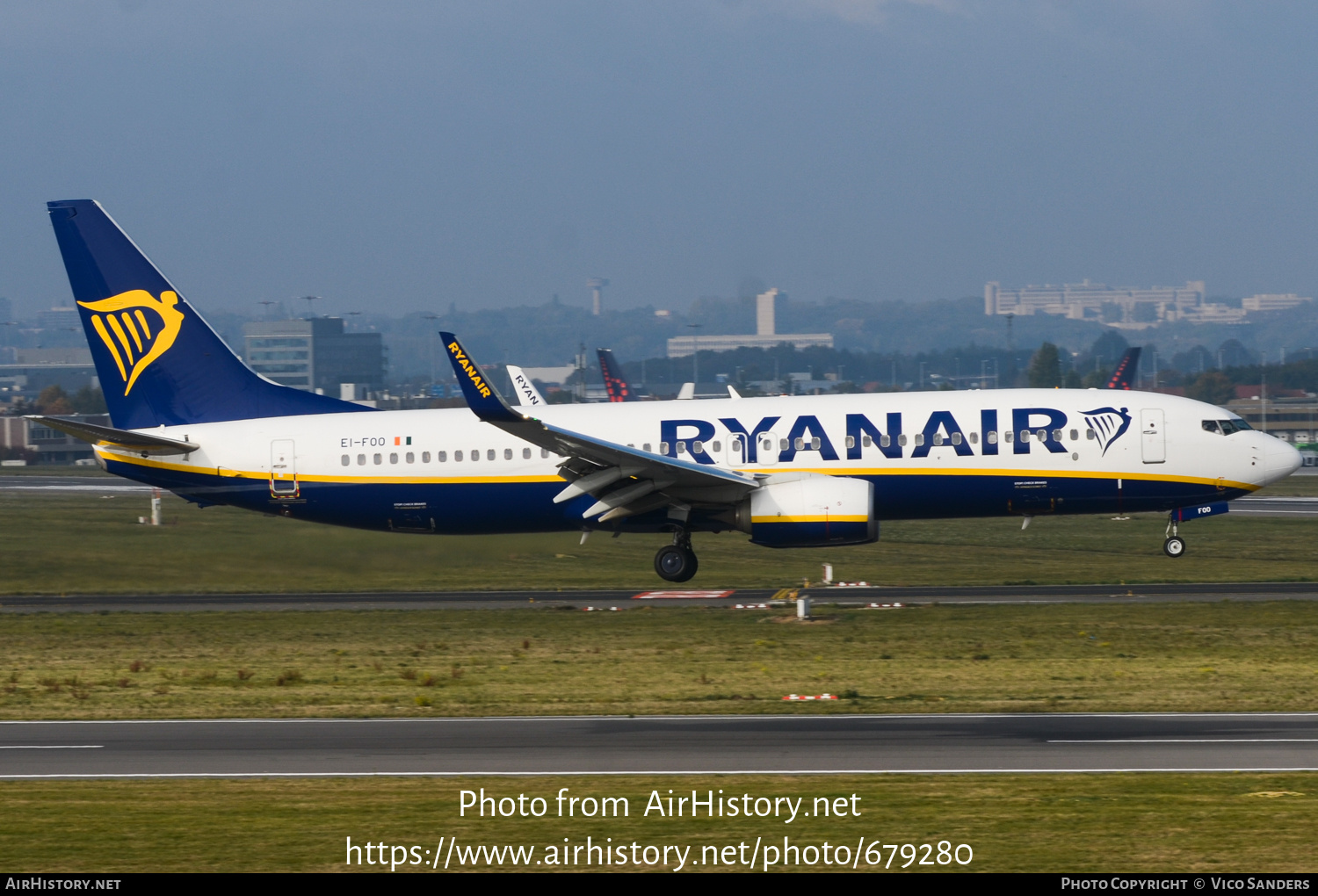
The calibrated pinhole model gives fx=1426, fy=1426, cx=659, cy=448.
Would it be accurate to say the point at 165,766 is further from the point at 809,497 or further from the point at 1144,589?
the point at 1144,589

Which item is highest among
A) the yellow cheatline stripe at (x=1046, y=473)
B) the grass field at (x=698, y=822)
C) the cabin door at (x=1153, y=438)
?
the cabin door at (x=1153, y=438)

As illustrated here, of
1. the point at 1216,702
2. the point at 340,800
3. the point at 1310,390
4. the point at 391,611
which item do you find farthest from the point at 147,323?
the point at 1310,390

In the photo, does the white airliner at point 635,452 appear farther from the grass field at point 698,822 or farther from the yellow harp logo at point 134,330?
the grass field at point 698,822

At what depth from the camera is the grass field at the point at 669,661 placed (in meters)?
19.9

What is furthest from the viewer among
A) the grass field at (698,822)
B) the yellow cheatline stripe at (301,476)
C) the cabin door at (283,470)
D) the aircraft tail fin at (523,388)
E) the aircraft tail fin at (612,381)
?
the aircraft tail fin at (612,381)

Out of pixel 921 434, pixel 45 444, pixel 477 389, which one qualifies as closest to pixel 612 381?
pixel 921 434

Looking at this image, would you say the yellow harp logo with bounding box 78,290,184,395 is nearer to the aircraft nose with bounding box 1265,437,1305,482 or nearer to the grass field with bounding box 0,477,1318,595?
the grass field with bounding box 0,477,1318,595

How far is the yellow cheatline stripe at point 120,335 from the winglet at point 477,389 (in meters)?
9.14

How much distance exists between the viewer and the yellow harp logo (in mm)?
33188

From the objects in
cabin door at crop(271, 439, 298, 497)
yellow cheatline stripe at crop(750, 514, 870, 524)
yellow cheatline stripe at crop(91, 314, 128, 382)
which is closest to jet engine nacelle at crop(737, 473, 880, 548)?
yellow cheatline stripe at crop(750, 514, 870, 524)

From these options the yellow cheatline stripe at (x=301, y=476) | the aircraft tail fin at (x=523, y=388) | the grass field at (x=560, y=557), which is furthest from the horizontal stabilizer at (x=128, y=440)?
the aircraft tail fin at (x=523, y=388)

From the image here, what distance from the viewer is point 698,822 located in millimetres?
12789

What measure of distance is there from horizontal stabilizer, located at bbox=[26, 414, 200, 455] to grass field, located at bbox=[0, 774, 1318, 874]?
17311 millimetres

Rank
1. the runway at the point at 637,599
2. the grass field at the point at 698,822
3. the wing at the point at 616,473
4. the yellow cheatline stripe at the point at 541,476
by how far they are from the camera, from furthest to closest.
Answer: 1. the yellow cheatline stripe at the point at 541,476
2. the runway at the point at 637,599
3. the wing at the point at 616,473
4. the grass field at the point at 698,822
